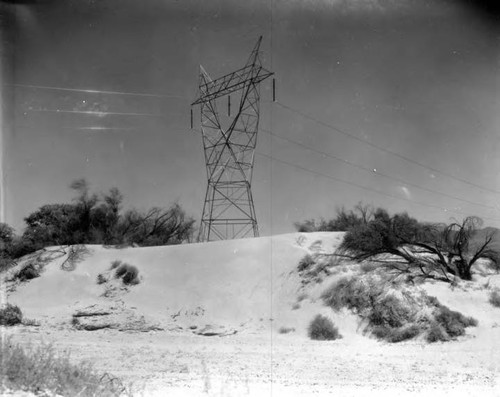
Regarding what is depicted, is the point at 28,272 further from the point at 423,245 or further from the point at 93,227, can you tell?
the point at 423,245

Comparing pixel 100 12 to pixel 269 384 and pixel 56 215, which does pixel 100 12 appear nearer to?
pixel 56 215

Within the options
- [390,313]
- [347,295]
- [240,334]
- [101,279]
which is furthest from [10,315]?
[390,313]

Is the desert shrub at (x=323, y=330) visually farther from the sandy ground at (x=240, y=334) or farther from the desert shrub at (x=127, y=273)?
the desert shrub at (x=127, y=273)

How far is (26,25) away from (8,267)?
27.5ft

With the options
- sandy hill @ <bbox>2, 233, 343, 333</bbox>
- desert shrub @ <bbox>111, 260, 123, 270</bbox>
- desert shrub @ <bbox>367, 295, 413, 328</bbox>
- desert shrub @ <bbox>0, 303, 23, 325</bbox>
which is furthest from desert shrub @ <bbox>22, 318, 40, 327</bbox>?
desert shrub @ <bbox>367, 295, 413, 328</bbox>

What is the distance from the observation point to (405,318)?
13.0m

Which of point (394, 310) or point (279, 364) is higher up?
point (394, 310)

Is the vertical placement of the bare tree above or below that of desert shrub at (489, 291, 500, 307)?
above

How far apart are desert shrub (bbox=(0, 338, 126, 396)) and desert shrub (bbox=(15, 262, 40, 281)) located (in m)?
9.51

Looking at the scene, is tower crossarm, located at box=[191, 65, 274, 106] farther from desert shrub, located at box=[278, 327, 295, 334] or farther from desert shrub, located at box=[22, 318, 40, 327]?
desert shrub, located at box=[22, 318, 40, 327]

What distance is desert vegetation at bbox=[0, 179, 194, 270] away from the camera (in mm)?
17203

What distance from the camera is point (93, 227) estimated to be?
18984mm

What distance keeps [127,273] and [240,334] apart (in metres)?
4.64

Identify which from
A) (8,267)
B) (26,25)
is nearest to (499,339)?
(26,25)
